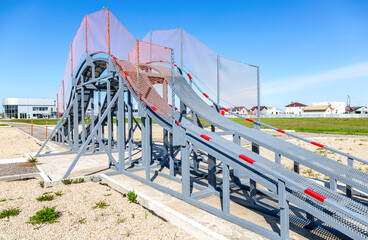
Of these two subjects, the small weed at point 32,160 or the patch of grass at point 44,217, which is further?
the small weed at point 32,160

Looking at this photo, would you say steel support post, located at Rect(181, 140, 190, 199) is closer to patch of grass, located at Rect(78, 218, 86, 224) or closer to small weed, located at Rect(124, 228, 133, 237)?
small weed, located at Rect(124, 228, 133, 237)

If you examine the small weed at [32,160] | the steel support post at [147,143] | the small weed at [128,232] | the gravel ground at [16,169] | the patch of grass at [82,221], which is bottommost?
the patch of grass at [82,221]

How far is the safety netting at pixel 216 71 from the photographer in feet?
25.7

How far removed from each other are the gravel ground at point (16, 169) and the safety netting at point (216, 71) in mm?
6641

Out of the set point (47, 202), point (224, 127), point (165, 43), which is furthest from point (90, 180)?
point (165, 43)

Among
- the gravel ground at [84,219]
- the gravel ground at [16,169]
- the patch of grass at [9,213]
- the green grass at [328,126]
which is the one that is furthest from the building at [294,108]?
the patch of grass at [9,213]

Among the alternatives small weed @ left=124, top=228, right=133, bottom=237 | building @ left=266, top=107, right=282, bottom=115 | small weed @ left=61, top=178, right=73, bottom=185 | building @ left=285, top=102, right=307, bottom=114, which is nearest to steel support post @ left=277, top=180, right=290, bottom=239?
small weed @ left=124, top=228, right=133, bottom=237

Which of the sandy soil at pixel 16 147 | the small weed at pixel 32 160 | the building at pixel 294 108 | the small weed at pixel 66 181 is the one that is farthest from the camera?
the building at pixel 294 108

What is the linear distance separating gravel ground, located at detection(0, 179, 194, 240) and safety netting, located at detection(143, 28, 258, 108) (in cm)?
436

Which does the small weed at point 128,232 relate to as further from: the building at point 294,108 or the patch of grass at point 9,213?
the building at point 294,108

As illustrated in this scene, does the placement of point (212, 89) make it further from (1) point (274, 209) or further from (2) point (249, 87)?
(1) point (274, 209)

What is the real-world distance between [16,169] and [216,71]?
8.13m

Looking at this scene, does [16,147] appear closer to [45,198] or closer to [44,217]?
[45,198]

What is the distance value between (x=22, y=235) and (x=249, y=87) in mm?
6621
